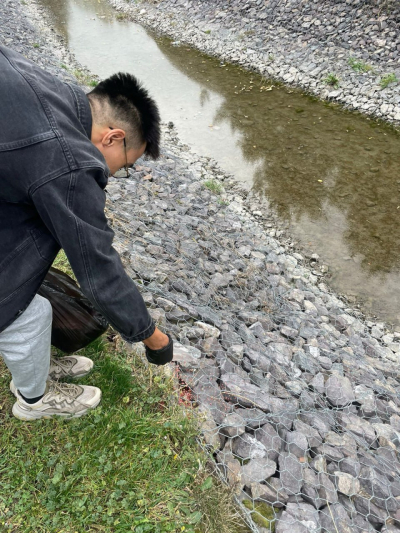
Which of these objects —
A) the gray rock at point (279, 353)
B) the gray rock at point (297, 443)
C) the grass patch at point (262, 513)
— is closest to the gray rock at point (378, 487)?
the gray rock at point (297, 443)

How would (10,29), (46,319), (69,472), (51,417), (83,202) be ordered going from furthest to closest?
(10,29) → (51,417) → (69,472) → (46,319) → (83,202)

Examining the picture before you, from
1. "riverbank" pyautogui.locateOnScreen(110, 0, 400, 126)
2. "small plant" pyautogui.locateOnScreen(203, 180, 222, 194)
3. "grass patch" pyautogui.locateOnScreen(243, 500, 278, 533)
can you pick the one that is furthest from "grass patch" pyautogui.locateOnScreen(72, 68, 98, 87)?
"grass patch" pyautogui.locateOnScreen(243, 500, 278, 533)

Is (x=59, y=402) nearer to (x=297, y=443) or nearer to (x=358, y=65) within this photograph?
(x=297, y=443)

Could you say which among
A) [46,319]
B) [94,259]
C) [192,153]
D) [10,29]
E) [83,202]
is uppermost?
[83,202]

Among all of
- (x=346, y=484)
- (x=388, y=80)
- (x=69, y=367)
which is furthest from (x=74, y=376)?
(x=388, y=80)

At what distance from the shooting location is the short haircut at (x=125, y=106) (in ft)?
5.90

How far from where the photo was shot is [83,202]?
4.89ft

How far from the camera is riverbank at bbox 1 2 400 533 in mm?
2332

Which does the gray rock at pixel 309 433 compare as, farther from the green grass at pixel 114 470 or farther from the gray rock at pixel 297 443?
the green grass at pixel 114 470

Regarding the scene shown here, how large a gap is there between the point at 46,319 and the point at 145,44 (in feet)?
49.4

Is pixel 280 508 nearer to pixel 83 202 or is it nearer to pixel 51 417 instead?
pixel 51 417

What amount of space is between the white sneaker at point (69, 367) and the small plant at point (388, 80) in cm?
975

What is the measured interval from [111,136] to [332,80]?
1014 centimetres

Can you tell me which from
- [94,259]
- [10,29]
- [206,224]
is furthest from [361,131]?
[10,29]
